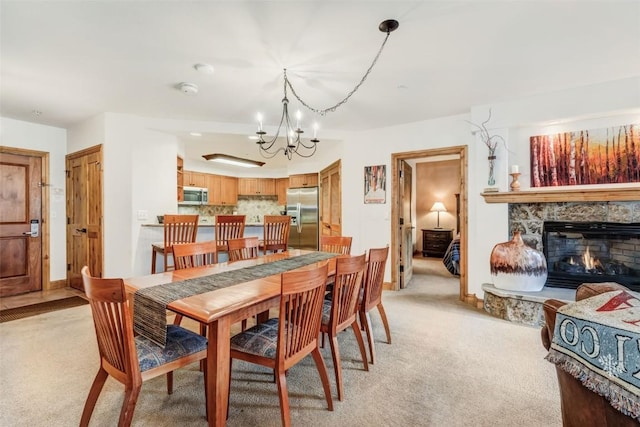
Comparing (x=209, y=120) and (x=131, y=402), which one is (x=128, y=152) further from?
(x=131, y=402)

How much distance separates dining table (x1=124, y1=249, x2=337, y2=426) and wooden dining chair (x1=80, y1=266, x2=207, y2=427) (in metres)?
0.19

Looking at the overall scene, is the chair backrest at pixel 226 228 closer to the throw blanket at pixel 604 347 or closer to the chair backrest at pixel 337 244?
the chair backrest at pixel 337 244

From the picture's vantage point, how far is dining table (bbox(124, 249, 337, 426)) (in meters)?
1.33

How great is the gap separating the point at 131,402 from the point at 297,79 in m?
2.61

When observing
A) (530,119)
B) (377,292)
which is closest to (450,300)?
(377,292)

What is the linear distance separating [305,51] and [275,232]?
2.22 meters

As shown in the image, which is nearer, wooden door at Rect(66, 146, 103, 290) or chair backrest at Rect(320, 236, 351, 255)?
chair backrest at Rect(320, 236, 351, 255)

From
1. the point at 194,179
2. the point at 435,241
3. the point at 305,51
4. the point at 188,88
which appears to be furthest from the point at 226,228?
the point at 435,241

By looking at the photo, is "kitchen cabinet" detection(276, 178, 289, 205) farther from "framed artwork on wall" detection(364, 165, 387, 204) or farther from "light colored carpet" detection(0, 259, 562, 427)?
"light colored carpet" detection(0, 259, 562, 427)

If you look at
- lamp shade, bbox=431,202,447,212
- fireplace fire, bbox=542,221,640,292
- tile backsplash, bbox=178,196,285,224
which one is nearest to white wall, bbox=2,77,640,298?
fireplace fire, bbox=542,221,640,292

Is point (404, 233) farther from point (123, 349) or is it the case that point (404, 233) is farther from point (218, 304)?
point (123, 349)

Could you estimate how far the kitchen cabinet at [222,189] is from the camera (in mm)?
6933

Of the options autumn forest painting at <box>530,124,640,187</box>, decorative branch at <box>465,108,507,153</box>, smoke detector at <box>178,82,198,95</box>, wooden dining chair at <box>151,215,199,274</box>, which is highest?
smoke detector at <box>178,82,198,95</box>

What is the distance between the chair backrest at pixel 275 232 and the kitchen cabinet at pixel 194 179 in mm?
3488
